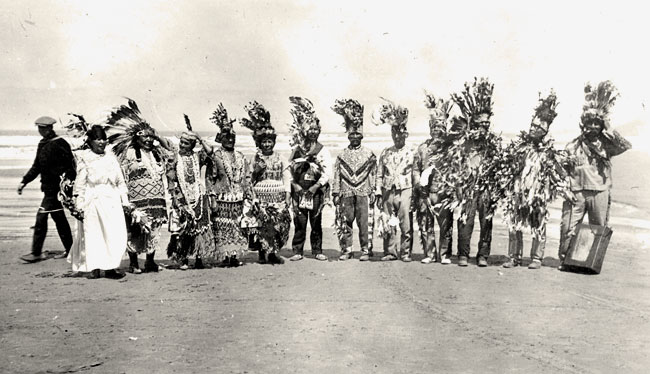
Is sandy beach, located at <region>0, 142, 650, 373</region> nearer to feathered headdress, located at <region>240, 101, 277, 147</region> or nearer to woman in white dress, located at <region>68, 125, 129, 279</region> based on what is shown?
woman in white dress, located at <region>68, 125, 129, 279</region>

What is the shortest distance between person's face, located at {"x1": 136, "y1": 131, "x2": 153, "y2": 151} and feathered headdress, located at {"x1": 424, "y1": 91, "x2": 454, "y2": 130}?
11.8ft

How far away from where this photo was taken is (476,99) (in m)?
8.72

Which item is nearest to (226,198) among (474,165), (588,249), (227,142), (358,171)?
(227,142)

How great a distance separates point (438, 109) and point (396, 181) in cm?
110

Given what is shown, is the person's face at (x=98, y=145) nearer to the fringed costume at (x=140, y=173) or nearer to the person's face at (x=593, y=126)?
the fringed costume at (x=140, y=173)

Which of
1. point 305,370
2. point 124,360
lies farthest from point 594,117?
point 124,360

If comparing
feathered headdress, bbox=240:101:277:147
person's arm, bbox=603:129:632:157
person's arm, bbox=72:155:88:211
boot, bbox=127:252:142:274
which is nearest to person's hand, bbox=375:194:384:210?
feathered headdress, bbox=240:101:277:147

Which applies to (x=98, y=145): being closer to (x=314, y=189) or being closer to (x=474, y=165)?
(x=314, y=189)

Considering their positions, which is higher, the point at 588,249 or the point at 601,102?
the point at 601,102

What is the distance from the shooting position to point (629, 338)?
5715 millimetres

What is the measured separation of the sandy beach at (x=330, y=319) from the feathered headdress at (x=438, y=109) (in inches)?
75.3

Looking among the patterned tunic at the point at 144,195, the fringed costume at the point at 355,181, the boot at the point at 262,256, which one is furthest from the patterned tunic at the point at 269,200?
the patterned tunic at the point at 144,195

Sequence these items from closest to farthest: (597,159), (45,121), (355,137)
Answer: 1. (597,159)
2. (355,137)
3. (45,121)

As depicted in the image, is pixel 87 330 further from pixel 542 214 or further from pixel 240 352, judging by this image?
pixel 542 214
